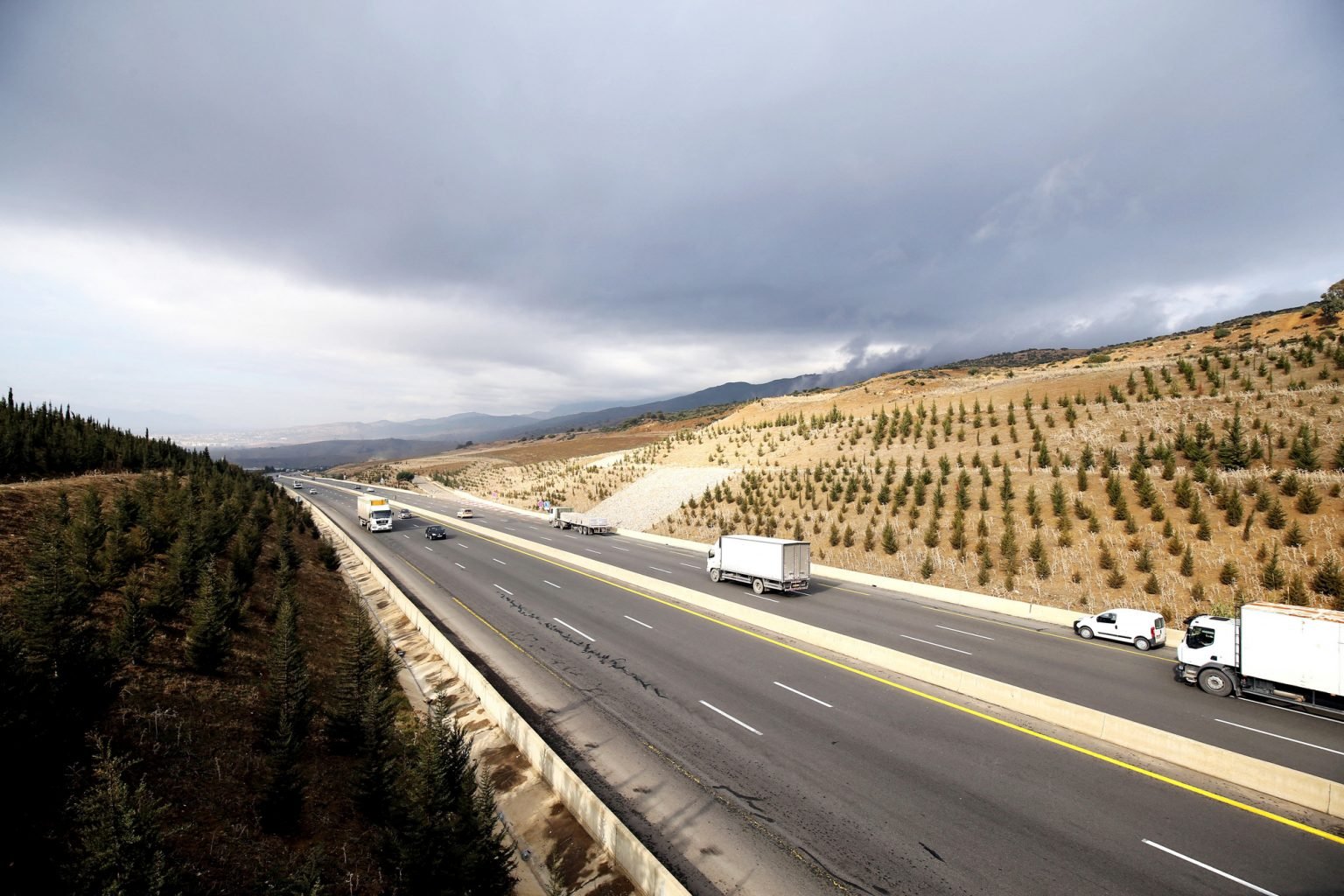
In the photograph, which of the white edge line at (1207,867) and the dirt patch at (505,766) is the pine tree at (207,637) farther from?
the white edge line at (1207,867)

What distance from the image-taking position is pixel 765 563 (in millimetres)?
27703

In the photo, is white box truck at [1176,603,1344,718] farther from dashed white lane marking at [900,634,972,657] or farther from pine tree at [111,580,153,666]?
pine tree at [111,580,153,666]

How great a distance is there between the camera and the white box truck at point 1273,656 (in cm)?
1435

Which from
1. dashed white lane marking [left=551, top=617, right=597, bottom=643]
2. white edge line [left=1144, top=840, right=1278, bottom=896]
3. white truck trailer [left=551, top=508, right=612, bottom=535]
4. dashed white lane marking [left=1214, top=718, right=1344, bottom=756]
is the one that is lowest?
dashed white lane marking [left=551, top=617, right=597, bottom=643]

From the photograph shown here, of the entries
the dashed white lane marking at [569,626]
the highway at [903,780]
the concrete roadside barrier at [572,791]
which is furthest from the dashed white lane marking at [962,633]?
the concrete roadside barrier at [572,791]

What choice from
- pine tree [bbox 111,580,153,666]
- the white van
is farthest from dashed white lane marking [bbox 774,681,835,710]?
pine tree [bbox 111,580,153,666]

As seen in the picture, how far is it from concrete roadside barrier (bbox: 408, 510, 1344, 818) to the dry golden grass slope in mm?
14209

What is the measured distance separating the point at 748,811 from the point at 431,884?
5789 millimetres

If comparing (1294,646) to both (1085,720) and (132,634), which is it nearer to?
(1085,720)

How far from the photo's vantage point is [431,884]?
7.60 meters

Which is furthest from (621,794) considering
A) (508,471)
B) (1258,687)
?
(508,471)

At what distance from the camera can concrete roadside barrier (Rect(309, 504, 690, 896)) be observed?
845cm

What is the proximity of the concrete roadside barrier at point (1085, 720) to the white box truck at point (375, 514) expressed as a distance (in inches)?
1573

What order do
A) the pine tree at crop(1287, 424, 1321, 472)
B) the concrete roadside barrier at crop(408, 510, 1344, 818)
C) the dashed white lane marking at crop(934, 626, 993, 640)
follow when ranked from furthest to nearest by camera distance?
the pine tree at crop(1287, 424, 1321, 472) → the dashed white lane marking at crop(934, 626, 993, 640) → the concrete roadside barrier at crop(408, 510, 1344, 818)
